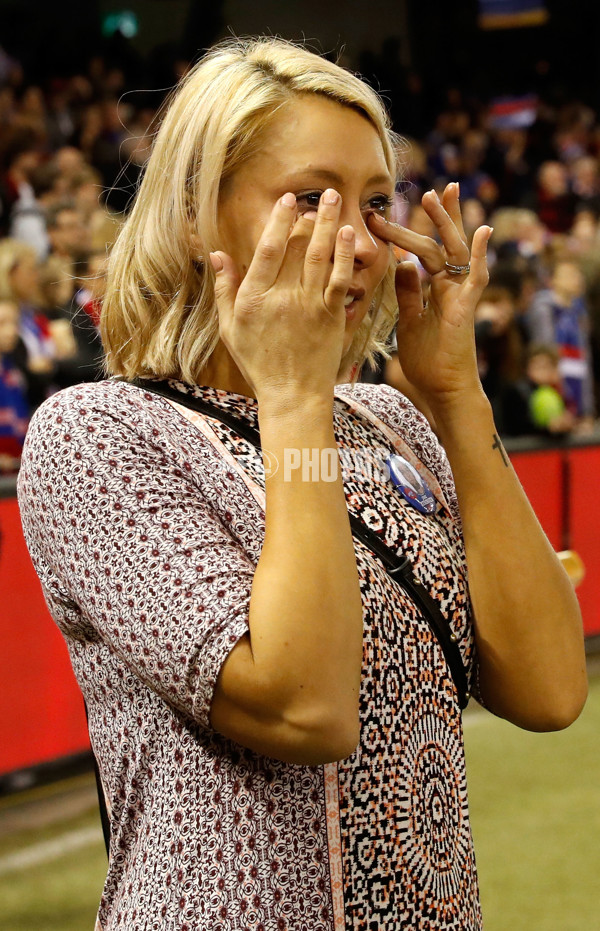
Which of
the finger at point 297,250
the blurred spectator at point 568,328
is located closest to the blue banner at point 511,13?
the blurred spectator at point 568,328

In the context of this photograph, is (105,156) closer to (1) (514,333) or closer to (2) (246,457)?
(1) (514,333)

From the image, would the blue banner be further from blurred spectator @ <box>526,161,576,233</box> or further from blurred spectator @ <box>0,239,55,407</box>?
blurred spectator @ <box>0,239,55,407</box>

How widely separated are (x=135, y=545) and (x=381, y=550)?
0.29 m

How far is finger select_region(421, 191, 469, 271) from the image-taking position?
4.69 ft

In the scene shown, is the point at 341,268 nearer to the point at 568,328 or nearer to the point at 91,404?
the point at 91,404

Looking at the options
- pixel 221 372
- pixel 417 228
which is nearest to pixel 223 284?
pixel 221 372

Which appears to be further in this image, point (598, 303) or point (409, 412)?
point (598, 303)

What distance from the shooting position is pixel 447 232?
4.80ft

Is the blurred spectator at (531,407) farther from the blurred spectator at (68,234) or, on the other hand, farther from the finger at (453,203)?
the finger at (453,203)

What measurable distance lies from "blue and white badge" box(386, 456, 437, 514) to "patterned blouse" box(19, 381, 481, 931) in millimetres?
87

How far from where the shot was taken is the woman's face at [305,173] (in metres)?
1.29

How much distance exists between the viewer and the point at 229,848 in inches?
44.9

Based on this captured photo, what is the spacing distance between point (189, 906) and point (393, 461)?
Answer: 554mm

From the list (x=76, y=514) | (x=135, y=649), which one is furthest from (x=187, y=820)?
(x=76, y=514)
